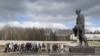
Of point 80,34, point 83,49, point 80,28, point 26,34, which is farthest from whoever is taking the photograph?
point 26,34

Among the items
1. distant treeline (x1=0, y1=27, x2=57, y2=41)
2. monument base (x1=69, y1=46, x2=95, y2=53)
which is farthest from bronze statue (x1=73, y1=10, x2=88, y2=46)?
distant treeline (x1=0, y1=27, x2=57, y2=41)

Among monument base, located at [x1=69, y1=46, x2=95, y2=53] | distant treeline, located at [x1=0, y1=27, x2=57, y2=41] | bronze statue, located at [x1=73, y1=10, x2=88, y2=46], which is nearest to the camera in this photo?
monument base, located at [x1=69, y1=46, x2=95, y2=53]

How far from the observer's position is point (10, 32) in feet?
363

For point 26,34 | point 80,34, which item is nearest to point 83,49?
point 80,34

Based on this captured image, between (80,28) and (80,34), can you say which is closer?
(80,28)

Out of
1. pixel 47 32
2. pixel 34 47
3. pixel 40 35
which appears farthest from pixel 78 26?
pixel 47 32

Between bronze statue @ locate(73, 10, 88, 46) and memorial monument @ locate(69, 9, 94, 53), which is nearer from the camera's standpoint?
memorial monument @ locate(69, 9, 94, 53)

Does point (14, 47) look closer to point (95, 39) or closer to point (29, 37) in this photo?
point (95, 39)

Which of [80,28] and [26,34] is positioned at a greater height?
[80,28]

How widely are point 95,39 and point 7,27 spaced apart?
50.6 m

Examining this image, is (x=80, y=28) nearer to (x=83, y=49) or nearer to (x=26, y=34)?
(x=83, y=49)

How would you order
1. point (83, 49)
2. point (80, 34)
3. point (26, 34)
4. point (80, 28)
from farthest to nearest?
point (26, 34) → point (80, 34) → point (80, 28) → point (83, 49)

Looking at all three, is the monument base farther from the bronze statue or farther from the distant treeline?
the distant treeline

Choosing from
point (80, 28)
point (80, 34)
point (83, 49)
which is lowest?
point (83, 49)
